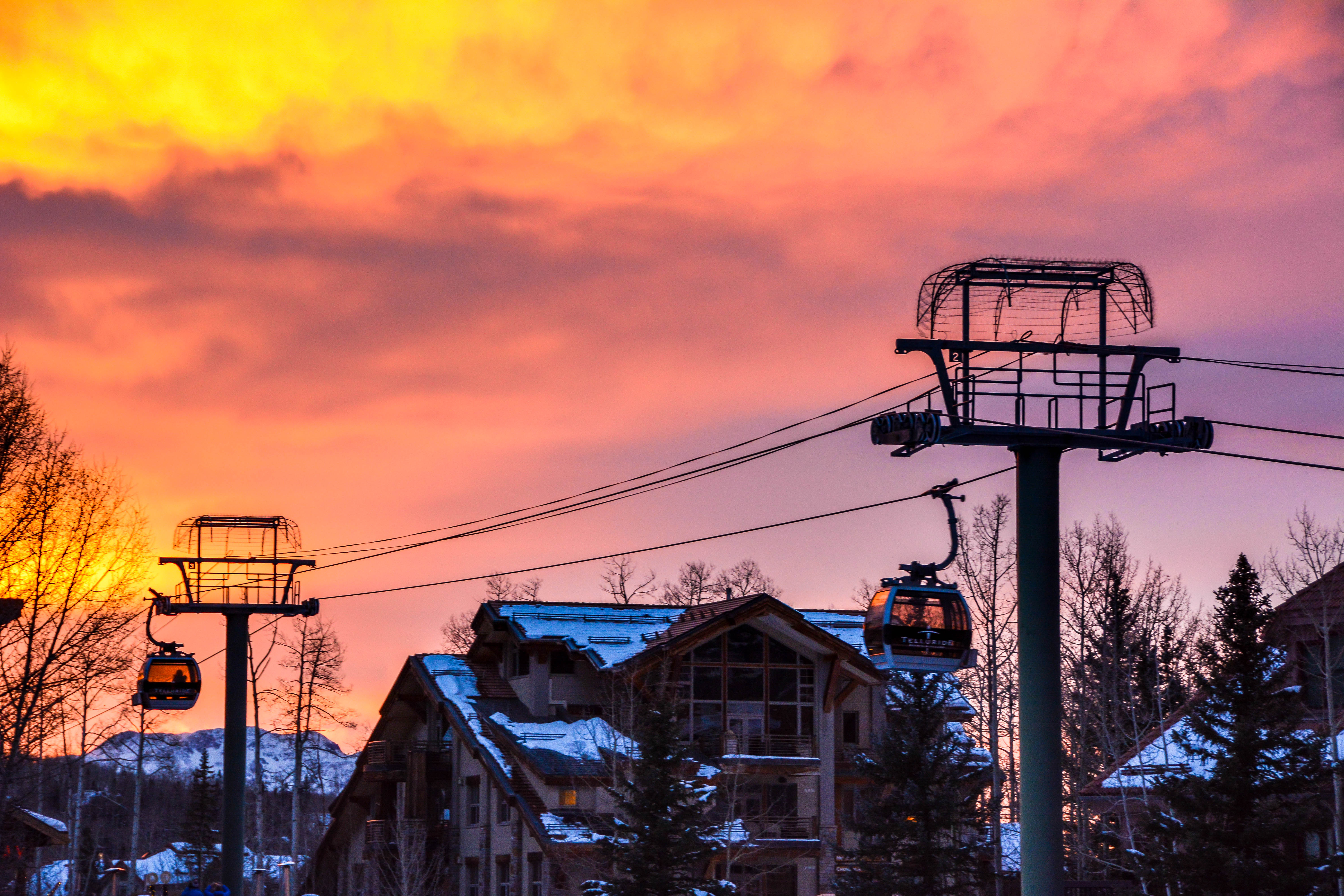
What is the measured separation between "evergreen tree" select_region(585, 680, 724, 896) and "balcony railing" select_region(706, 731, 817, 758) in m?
13.2

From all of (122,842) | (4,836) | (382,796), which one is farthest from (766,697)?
(122,842)

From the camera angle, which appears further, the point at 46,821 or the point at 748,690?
the point at 748,690

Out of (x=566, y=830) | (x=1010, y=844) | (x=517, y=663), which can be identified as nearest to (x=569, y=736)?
(x=566, y=830)

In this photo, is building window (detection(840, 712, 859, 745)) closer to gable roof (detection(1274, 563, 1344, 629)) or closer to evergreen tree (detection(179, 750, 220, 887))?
gable roof (detection(1274, 563, 1344, 629))

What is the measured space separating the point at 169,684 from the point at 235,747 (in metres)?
2.23

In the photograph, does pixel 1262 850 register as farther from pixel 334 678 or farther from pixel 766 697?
pixel 334 678

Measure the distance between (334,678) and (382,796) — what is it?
56.9ft

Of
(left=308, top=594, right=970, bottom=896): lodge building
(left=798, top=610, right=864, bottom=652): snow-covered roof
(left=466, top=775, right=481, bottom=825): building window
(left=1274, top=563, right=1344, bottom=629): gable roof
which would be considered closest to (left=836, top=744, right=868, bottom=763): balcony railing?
(left=308, top=594, right=970, bottom=896): lodge building

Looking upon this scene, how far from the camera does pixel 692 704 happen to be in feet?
161

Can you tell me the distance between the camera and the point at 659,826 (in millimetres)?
34281

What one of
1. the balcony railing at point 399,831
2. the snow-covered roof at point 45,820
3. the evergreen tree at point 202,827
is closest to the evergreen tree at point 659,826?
the snow-covered roof at point 45,820

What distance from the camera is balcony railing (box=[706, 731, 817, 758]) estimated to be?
48.2 m

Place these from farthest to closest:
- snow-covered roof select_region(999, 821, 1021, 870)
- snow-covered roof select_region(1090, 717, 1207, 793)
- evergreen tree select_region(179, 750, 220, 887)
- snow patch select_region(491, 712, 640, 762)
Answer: evergreen tree select_region(179, 750, 220, 887) → snow-covered roof select_region(999, 821, 1021, 870) → snow patch select_region(491, 712, 640, 762) → snow-covered roof select_region(1090, 717, 1207, 793)

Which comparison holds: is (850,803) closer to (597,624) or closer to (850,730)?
(850,730)
